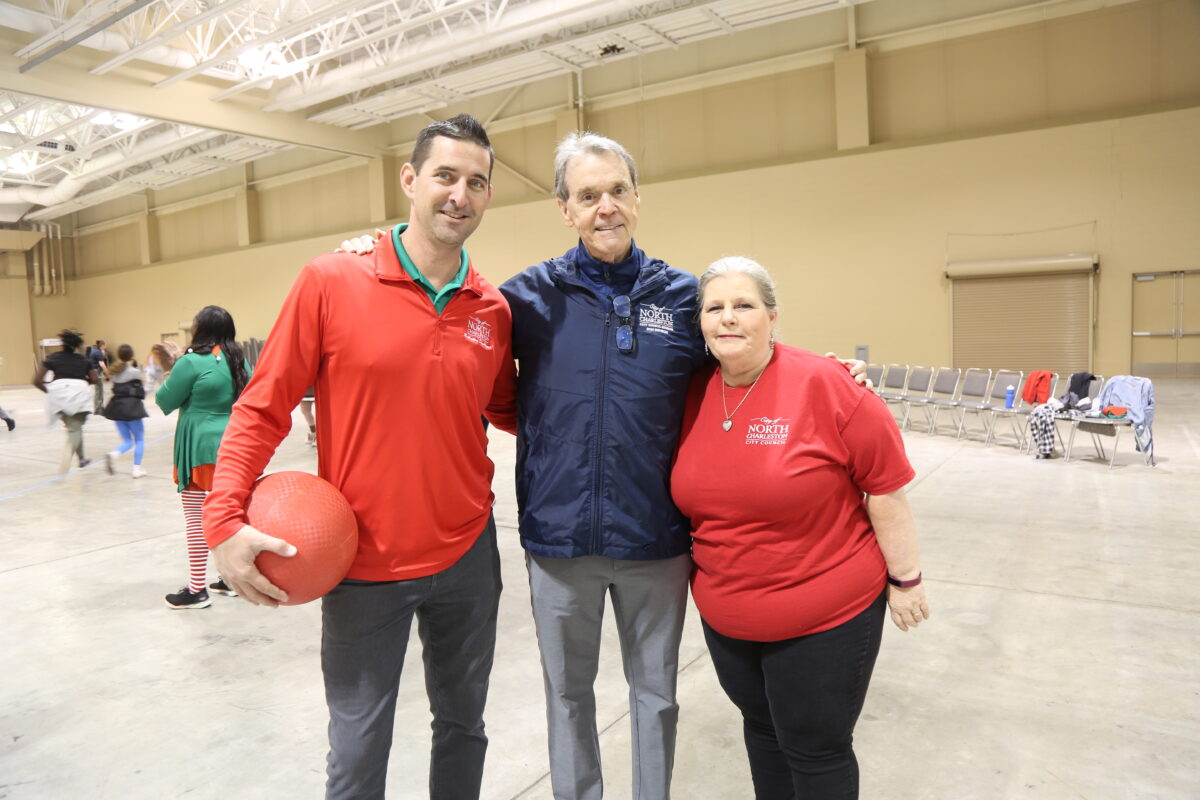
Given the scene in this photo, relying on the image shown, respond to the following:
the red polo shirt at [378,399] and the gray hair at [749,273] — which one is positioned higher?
the gray hair at [749,273]

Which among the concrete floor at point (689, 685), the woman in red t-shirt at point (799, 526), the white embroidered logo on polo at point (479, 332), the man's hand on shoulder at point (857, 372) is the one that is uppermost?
the white embroidered logo on polo at point (479, 332)

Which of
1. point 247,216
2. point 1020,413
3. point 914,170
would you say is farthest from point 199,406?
point 247,216

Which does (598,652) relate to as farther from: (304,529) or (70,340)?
(70,340)

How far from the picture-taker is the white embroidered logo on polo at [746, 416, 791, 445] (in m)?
1.70

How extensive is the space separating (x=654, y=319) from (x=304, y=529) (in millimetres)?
915

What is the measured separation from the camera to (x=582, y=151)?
1868 mm

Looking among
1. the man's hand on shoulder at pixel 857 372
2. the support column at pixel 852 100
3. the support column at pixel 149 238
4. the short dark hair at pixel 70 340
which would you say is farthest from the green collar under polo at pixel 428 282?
the support column at pixel 149 238

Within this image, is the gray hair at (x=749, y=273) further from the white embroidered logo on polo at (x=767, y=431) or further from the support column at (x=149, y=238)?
the support column at (x=149, y=238)

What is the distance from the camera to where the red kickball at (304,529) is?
1.58 m

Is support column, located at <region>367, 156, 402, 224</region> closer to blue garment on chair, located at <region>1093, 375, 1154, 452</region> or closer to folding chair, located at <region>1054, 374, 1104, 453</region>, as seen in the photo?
folding chair, located at <region>1054, 374, 1104, 453</region>

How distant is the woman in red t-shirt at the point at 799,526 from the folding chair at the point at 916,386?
31.5ft

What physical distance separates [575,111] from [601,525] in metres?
14.8

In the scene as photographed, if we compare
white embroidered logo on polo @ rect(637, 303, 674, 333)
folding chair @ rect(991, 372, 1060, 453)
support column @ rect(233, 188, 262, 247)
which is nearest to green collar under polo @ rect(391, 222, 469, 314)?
white embroidered logo on polo @ rect(637, 303, 674, 333)

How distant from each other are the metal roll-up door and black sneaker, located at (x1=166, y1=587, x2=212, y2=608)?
37.5 ft
